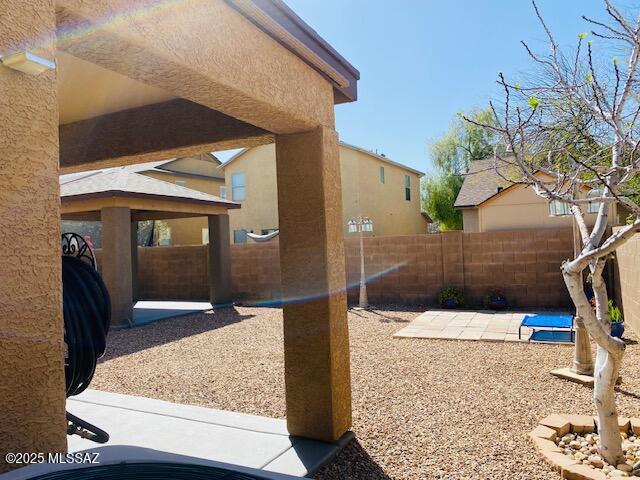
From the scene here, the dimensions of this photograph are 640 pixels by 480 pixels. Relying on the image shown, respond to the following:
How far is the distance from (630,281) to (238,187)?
17712 millimetres

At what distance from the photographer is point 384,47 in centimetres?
1867

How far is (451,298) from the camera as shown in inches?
496

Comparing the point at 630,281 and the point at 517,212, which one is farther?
the point at 517,212

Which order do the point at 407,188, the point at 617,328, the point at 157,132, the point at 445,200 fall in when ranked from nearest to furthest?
the point at 157,132, the point at 617,328, the point at 407,188, the point at 445,200

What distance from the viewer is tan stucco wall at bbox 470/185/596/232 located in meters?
18.2

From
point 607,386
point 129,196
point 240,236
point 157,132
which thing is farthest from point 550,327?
point 240,236

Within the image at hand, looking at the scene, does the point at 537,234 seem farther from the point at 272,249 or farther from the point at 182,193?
the point at 182,193

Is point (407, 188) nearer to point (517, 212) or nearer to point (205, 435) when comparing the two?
point (517, 212)

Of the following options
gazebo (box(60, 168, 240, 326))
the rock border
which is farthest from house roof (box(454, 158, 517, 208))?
the rock border

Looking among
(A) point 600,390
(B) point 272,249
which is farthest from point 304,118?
(B) point 272,249

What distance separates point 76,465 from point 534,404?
15.9 feet

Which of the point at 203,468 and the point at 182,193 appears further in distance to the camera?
the point at 182,193

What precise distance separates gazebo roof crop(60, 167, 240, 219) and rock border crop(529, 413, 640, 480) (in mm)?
9628

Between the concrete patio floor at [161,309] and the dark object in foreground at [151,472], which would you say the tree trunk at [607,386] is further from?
the concrete patio floor at [161,309]
